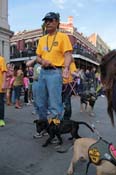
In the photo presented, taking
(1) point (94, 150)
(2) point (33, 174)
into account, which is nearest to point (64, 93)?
(2) point (33, 174)

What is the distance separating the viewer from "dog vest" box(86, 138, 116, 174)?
3.49m

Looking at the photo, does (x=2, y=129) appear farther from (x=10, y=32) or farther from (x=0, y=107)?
(x=10, y=32)

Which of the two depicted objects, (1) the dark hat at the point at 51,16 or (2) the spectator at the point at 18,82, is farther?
(2) the spectator at the point at 18,82

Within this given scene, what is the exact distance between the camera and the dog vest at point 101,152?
3490 mm

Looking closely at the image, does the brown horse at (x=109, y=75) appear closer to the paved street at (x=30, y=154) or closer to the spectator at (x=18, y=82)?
the paved street at (x=30, y=154)

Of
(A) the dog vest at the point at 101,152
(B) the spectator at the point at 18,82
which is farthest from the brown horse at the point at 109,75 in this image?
(B) the spectator at the point at 18,82

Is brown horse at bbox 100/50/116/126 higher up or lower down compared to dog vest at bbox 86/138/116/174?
Answer: higher up

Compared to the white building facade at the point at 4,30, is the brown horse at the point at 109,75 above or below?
below

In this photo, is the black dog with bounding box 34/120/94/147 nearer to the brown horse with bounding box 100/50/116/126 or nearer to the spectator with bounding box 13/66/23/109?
the brown horse with bounding box 100/50/116/126

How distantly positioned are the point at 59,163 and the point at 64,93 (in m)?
1.86

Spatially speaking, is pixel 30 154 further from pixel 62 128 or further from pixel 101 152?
pixel 101 152

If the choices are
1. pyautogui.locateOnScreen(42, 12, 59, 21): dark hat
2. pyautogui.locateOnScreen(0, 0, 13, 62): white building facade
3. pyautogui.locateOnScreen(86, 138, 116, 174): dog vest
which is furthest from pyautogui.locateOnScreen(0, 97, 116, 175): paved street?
pyautogui.locateOnScreen(0, 0, 13, 62): white building facade

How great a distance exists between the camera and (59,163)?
16.5 feet

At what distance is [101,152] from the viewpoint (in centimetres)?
355
